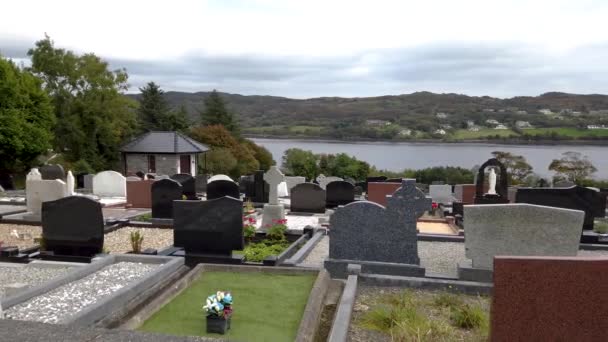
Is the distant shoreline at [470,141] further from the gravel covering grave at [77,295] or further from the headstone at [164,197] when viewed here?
the gravel covering grave at [77,295]

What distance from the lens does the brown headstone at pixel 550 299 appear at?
4324 millimetres

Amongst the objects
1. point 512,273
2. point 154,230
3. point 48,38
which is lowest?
point 154,230

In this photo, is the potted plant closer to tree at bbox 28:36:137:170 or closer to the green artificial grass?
the green artificial grass

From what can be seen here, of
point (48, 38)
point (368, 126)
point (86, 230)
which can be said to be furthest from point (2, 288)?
point (368, 126)

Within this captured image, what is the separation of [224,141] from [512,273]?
3713 cm

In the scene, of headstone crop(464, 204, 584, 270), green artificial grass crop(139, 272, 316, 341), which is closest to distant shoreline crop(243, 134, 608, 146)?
headstone crop(464, 204, 584, 270)

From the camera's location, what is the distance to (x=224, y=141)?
4028 cm

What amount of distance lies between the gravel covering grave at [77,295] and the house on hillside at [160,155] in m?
24.0

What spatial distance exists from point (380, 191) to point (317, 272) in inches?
441

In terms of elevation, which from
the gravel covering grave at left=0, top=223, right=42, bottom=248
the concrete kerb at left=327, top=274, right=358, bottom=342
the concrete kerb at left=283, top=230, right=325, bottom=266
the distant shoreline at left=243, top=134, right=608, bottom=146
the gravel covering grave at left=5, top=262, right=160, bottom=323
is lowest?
→ the gravel covering grave at left=0, top=223, right=42, bottom=248

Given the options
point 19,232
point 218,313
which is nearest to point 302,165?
point 19,232

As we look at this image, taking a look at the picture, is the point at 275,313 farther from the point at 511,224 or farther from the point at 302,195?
the point at 302,195

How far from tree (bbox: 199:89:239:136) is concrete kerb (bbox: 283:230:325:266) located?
142 ft

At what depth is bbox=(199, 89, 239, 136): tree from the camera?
54594 millimetres
